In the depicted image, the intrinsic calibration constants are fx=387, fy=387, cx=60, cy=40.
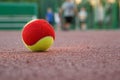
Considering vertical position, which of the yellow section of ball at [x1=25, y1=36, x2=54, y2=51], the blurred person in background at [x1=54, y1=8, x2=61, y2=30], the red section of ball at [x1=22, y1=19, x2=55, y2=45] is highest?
the red section of ball at [x1=22, y1=19, x2=55, y2=45]

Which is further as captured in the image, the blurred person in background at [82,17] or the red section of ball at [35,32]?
the blurred person in background at [82,17]

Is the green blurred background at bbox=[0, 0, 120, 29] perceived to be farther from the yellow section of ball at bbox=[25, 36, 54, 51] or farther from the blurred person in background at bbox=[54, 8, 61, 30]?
the yellow section of ball at bbox=[25, 36, 54, 51]

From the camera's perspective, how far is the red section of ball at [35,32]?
25.8ft

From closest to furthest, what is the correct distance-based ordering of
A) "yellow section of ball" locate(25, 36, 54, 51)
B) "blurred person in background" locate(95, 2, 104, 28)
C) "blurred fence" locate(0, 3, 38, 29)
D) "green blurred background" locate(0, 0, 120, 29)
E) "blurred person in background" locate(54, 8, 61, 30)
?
1. "yellow section of ball" locate(25, 36, 54, 51)
2. "blurred fence" locate(0, 3, 38, 29)
3. "green blurred background" locate(0, 0, 120, 29)
4. "blurred person in background" locate(54, 8, 61, 30)
5. "blurred person in background" locate(95, 2, 104, 28)

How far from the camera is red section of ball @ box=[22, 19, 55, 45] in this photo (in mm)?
7875

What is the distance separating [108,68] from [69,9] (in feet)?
65.8

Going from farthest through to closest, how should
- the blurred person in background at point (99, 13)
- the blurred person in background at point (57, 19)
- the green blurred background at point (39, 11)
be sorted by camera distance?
the blurred person in background at point (99, 13)
the blurred person in background at point (57, 19)
the green blurred background at point (39, 11)

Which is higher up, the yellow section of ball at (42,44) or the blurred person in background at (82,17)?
the yellow section of ball at (42,44)

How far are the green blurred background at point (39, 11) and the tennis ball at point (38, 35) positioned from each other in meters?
23.6

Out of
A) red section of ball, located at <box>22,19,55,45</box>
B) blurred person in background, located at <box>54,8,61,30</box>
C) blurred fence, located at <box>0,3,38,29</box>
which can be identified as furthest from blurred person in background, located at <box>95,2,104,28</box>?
red section of ball, located at <box>22,19,55,45</box>

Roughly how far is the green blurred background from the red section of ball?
23541mm

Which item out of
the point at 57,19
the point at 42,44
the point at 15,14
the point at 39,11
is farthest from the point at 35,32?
the point at 39,11

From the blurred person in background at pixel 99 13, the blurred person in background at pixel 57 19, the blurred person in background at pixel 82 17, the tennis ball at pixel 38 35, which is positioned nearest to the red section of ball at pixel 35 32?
the tennis ball at pixel 38 35

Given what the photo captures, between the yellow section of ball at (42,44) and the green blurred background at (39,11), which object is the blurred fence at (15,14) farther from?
the yellow section of ball at (42,44)
